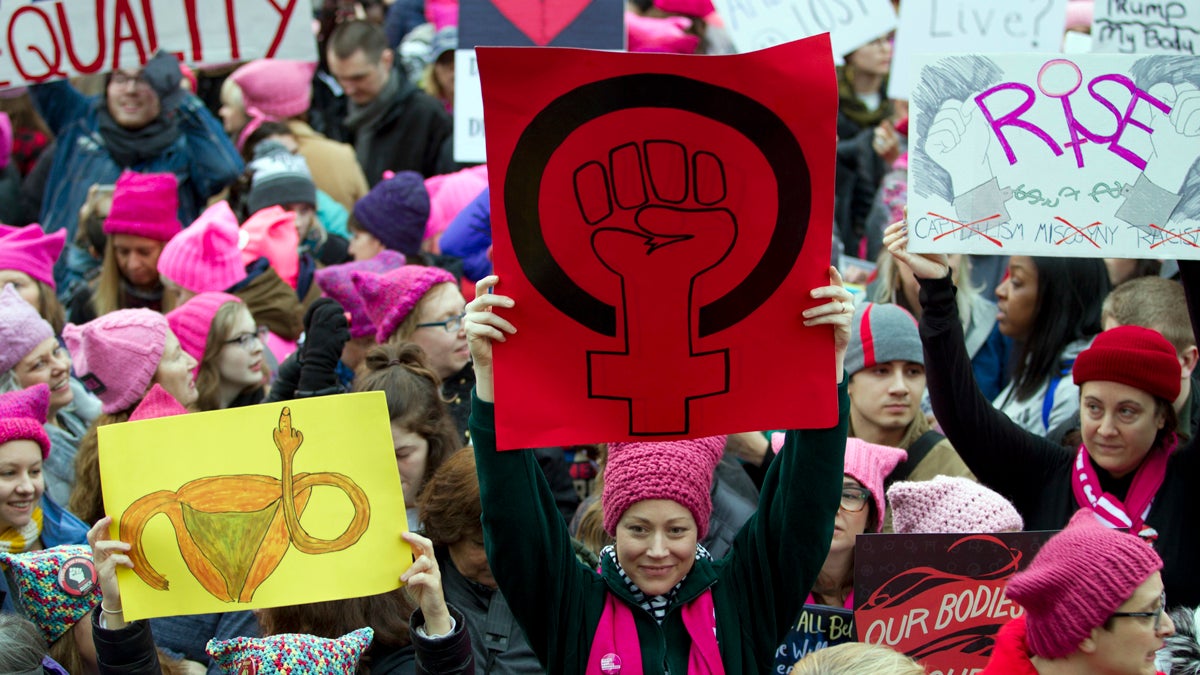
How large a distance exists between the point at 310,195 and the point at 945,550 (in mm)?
5361

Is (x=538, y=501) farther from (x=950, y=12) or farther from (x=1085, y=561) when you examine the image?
(x=950, y=12)

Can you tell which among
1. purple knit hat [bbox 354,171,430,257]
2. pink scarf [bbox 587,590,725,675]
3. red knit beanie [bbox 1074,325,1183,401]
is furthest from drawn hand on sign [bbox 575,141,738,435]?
purple knit hat [bbox 354,171,430,257]

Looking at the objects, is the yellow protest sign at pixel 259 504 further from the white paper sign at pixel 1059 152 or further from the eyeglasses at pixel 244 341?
the eyeglasses at pixel 244 341

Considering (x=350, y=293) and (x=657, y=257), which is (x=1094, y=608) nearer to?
(x=657, y=257)

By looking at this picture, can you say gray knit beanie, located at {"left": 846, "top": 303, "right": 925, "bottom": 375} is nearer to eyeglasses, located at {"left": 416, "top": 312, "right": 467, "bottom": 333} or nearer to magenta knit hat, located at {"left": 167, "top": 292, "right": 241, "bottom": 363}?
eyeglasses, located at {"left": 416, "top": 312, "right": 467, "bottom": 333}

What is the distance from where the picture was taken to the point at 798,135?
119 inches

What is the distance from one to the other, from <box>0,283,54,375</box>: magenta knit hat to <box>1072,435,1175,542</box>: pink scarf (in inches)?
148

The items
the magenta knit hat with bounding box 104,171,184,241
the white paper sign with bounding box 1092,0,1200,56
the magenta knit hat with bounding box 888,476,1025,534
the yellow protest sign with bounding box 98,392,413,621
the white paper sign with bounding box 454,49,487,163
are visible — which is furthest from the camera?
the white paper sign with bounding box 454,49,487,163

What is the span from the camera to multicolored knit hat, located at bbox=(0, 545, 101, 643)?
3709mm

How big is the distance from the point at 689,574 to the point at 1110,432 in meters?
1.50

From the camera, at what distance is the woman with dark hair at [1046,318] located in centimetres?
537

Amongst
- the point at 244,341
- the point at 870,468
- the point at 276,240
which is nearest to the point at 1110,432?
the point at 870,468

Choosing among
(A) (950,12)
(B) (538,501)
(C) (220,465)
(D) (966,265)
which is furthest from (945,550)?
(A) (950,12)

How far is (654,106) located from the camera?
9.86 feet
